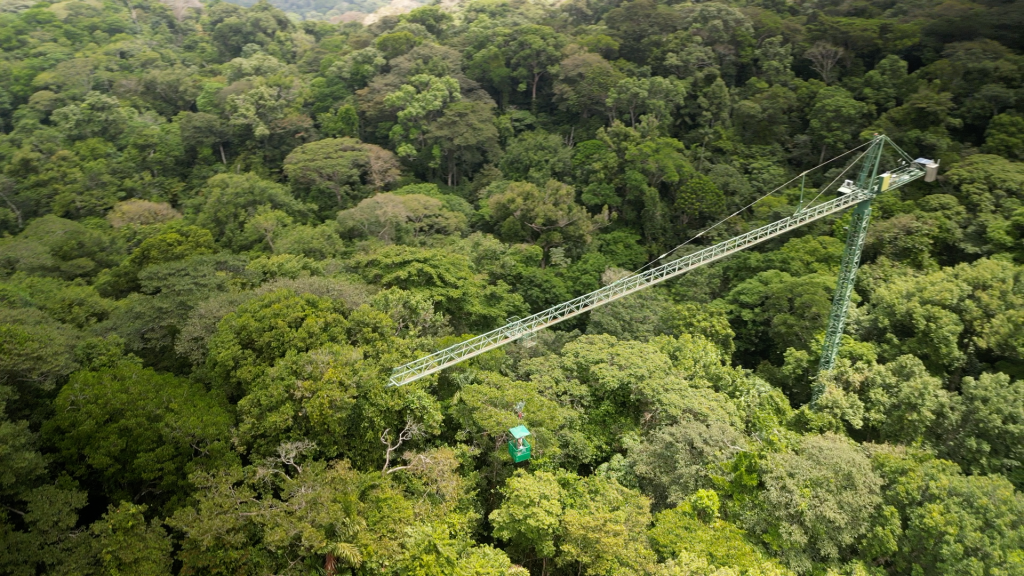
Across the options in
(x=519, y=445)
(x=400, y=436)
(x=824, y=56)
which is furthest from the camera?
(x=824, y=56)

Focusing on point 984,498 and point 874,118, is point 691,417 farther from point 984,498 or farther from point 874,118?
point 874,118

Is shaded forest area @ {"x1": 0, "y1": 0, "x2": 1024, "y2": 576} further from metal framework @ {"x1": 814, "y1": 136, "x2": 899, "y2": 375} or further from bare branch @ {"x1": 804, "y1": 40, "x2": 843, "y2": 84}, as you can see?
metal framework @ {"x1": 814, "y1": 136, "x2": 899, "y2": 375}

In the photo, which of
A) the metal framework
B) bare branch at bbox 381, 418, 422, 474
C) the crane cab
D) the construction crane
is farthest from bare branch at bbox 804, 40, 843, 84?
bare branch at bbox 381, 418, 422, 474

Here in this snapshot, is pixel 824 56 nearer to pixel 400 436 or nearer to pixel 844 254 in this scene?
pixel 844 254

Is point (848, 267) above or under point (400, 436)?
above

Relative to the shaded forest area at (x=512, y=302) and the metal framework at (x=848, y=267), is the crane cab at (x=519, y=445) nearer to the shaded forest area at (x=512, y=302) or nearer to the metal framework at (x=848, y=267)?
the shaded forest area at (x=512, y=302)

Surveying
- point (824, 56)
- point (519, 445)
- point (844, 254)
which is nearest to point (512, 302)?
point (519, 445)

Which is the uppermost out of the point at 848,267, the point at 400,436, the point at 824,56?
the point at 824,56
